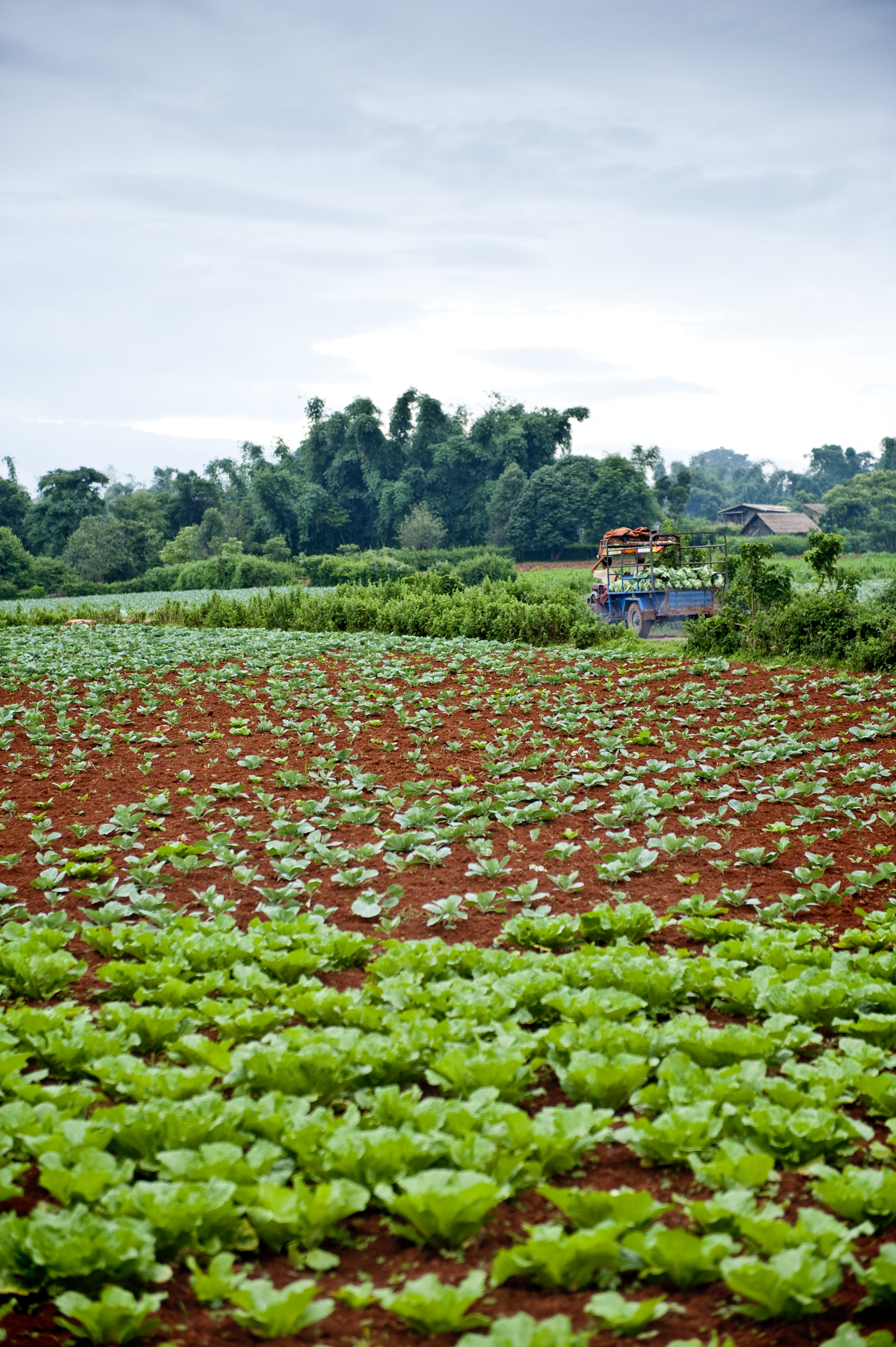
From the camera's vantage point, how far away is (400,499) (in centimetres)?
6781

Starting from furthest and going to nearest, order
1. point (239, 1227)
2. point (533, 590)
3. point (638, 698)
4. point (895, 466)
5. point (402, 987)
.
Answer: point (895, 466) → point (533, 590) → point (638, 698) → point (402, 987) → point (239, 1227)

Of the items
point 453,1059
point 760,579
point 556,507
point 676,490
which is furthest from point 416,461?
point 453,1059

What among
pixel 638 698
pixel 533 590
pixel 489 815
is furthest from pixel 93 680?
pixel 533 590

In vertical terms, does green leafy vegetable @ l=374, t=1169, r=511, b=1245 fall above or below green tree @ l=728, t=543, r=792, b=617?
below

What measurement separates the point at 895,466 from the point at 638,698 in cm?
8746

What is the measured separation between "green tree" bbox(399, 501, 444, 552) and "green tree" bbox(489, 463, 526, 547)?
12.6 ft

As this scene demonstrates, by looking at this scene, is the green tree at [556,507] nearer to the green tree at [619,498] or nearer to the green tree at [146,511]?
the green tree at [619,498]

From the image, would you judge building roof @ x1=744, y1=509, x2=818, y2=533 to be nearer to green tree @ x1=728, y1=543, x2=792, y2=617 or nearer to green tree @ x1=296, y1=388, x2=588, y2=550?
green tree @ x1=296, y1=388, x2=588, y2=550

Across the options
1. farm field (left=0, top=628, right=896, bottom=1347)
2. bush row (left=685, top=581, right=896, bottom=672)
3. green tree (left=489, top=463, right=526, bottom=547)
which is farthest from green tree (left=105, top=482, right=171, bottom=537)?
farm field (left=0, top=628, right=896, bottom=1347)

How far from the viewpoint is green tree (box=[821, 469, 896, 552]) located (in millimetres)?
66812

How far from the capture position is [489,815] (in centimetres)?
688

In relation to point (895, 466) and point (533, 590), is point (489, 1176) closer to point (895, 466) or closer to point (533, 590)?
point (533, 590)

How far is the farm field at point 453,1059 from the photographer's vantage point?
7.76ft

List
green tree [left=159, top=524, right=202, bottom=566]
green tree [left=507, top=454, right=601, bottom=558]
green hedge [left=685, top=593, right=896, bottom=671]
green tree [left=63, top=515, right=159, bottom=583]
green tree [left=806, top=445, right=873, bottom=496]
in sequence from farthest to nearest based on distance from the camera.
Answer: green tree [left=806, top=445, right=873, bottom=496]
green tree [left=507, top=454, right=601, bottom=558]
green tree [left=159, top=524, right=202, bottom=566]
green tree [left=63, top=515, right=159, bottom=583]
green hedge [left=685, top=593, right=896, bottom=671]
